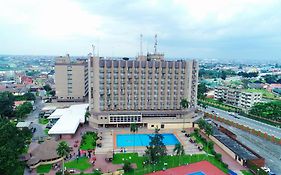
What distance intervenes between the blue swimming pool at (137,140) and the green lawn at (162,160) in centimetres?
775

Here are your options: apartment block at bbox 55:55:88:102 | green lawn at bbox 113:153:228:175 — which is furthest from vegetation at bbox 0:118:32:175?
apartment block at bbox 55:55:88:102

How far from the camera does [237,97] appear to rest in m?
117

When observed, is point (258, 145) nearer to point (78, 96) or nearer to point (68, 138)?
point (68, 138)

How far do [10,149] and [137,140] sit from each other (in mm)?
32823

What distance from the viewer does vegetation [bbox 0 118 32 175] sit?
A: 4062cm

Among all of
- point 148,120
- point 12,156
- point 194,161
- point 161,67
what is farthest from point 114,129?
point 12,156

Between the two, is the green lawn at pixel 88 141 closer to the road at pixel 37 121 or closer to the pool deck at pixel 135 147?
the pool deck at pixel 135 147

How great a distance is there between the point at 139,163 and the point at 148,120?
26.9 metres

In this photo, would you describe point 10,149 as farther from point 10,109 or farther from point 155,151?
point 10,109

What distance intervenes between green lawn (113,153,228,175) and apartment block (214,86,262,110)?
Answer: 6213 cm

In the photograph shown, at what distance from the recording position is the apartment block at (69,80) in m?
105

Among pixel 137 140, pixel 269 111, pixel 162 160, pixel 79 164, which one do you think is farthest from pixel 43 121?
pixel 269 111

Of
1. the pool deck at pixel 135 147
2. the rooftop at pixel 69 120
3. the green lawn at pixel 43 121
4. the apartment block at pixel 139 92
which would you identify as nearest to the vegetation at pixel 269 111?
the apartment block at pixel 139 92

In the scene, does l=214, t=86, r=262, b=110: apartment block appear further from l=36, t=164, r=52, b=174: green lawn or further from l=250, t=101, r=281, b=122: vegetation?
l=36, t=164, r=52, b=174: green lawn
